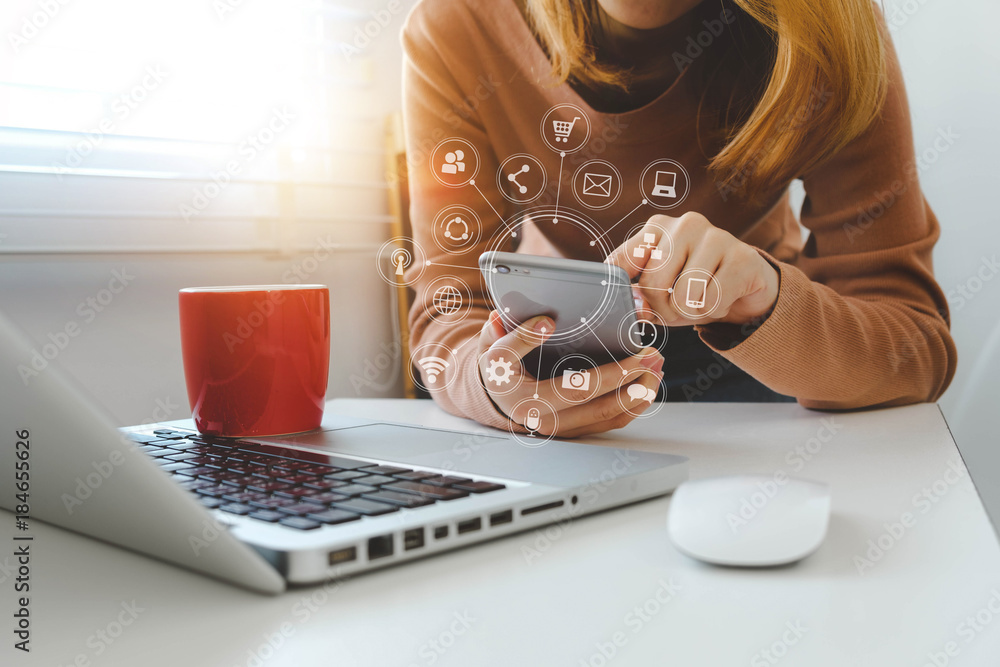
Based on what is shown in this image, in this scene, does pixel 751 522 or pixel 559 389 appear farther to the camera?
pixel 559 389

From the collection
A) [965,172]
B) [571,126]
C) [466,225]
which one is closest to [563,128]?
[571,126]

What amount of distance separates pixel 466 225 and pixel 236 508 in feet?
1.22

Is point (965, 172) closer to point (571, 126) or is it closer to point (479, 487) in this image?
point (571, 126)

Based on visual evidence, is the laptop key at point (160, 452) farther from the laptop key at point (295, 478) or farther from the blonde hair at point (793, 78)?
the blonde hair at point (793, 78)

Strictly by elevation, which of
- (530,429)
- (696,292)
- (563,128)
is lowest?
(530,429)

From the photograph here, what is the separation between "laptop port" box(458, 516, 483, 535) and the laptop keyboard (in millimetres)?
16

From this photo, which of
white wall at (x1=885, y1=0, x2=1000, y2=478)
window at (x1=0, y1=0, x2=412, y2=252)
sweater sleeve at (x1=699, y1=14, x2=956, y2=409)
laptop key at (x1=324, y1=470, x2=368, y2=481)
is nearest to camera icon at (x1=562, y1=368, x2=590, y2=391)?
sweater sleeve at (x1=699, y1=14, x2=956, y2=409)

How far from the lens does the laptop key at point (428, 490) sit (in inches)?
12.3

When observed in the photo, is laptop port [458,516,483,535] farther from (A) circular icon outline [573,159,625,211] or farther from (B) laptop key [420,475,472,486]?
(A) circular icon outline [573,159,625,211]

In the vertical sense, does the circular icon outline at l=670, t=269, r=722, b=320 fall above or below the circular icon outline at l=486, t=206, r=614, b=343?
below

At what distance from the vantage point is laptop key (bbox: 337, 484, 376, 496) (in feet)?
1.04

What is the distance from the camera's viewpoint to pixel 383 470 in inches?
14.3

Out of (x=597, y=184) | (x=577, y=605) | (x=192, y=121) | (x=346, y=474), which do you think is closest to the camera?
(x=577, y=605)

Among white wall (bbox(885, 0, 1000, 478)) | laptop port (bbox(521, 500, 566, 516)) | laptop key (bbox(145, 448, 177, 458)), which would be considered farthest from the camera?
white wall (bbox(885, 0, 1000, 478))
